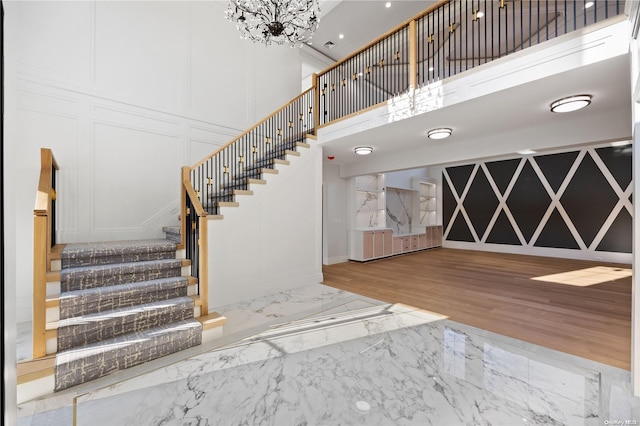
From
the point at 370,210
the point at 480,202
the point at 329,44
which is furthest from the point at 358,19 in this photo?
the point at 480,202

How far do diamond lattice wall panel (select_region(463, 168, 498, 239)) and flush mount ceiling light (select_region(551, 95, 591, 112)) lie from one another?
6106 mm

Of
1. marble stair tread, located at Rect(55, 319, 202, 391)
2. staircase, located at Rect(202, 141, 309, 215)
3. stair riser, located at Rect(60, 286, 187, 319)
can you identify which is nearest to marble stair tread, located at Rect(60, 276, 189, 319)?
stair riser, located at Rect(60, 286, 187, 319)

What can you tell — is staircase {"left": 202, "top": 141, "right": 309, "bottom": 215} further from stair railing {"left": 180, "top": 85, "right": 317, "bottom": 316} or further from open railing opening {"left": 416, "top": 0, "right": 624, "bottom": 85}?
open railing opening {"left": 416, "top": 0, "right": 624, "bottom": 85}

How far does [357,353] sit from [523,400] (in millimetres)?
1312

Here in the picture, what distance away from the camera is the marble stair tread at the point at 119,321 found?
2.40 meters

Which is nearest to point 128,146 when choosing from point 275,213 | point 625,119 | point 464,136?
point 275,213

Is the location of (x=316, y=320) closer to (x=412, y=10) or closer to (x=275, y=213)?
(x=275, y=213)

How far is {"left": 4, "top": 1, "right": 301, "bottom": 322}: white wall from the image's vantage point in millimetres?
3732

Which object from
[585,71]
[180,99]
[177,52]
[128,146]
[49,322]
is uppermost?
[177,52]

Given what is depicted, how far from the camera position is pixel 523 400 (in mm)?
1997

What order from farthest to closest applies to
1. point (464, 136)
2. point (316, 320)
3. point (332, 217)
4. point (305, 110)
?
point (332, 217) < point (305, 110) < point (464, 136) < point (316, 320)

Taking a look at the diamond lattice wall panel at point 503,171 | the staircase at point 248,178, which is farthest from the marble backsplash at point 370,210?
the diamond lattice wall panel at point 503,171

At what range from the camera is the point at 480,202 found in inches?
357

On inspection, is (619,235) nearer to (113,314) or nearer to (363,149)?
(363,149)
